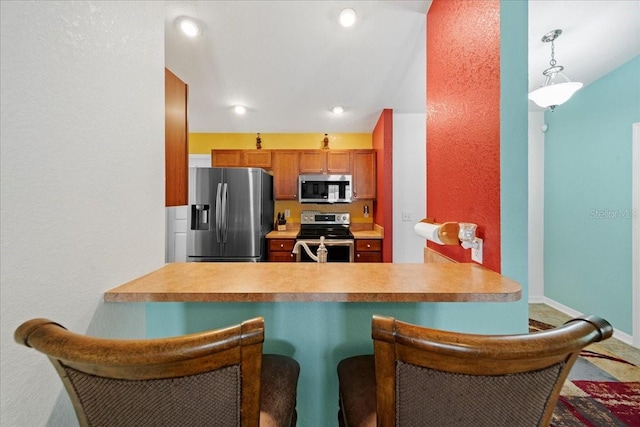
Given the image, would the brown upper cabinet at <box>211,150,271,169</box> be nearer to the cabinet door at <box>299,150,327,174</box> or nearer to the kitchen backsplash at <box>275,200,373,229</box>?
the cabinet door at <box>299,150,327,174</box>

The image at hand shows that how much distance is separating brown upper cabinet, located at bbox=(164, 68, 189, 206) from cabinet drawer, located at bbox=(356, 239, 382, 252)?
7.48 ft

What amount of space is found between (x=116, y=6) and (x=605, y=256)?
419 cm

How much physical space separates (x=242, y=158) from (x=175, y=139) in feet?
8.11

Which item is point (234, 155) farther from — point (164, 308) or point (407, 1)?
point (164, 308)

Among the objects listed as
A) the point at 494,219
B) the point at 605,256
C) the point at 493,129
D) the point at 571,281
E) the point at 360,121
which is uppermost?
the point at 360,121

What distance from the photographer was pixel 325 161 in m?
3.83

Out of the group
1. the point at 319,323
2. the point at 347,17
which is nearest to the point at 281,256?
the point at 319,323

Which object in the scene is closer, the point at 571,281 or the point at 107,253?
the point at 107,253

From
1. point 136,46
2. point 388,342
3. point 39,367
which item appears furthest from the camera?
point 136,46

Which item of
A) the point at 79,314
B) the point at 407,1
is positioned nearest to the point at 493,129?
the point at 407,1

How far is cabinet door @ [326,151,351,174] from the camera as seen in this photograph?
379cm

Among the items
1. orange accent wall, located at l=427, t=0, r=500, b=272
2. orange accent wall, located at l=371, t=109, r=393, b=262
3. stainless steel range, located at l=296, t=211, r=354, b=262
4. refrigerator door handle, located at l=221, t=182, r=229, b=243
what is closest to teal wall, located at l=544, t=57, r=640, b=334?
orange accent wall, located at l=371, t=109, r=393, b=262

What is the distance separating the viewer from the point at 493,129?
1077 millimetres

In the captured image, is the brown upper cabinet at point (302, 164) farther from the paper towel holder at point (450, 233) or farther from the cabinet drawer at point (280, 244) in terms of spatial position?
the paper towel holder at point (450, 233)
